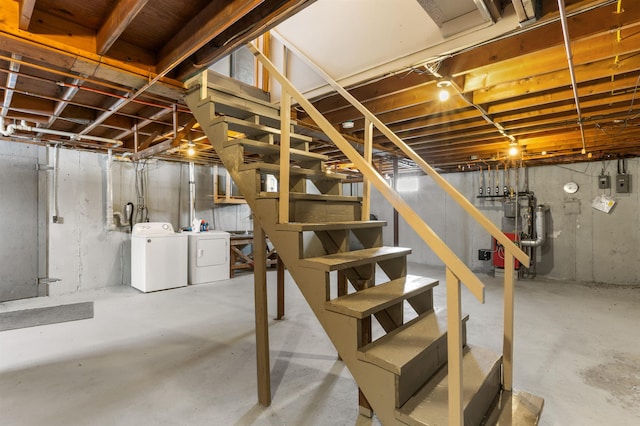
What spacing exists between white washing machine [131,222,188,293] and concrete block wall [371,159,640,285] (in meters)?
5.95

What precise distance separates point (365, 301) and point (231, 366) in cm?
161

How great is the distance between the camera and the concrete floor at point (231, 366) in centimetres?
198

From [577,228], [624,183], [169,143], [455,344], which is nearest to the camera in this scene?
[455,344]

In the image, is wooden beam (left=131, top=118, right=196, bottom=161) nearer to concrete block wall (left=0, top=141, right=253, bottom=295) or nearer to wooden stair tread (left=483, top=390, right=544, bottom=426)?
concrete block wall (left=0, top=141, right=253, bottom=295)

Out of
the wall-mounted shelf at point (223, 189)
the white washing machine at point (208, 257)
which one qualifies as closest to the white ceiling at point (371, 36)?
the white washing machine at point (208, 257)

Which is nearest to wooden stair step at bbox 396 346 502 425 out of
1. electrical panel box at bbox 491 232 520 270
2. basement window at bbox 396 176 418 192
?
electrical panel box at bbox 491 232 520 270

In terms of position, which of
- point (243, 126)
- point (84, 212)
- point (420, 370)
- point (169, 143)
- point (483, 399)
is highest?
point (169, 143)

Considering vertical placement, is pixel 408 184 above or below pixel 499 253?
above

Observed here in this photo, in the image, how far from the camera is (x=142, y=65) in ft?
7.64

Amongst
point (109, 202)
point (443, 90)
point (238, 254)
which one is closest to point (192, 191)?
point (109, 202)

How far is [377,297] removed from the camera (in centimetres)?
169

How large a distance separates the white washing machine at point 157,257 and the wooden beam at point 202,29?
11.1 feet

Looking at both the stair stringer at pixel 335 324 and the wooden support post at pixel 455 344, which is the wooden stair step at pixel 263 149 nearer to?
the stair stringer at pixel 335 324

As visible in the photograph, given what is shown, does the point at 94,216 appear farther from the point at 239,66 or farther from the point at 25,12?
the point at 25,12
